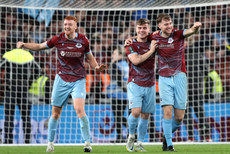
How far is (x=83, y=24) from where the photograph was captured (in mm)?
9648

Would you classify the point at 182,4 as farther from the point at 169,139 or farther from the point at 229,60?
the point at 169,139

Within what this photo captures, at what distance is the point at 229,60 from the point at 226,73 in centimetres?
29

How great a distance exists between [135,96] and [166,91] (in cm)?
43

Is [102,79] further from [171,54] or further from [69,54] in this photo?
[171,54]

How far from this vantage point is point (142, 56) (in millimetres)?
5711

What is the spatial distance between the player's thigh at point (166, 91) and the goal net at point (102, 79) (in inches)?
118

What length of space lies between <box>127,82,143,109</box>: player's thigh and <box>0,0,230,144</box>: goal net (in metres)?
3.00

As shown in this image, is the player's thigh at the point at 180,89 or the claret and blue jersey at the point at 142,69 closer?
the player's thigh at the point at 180,89

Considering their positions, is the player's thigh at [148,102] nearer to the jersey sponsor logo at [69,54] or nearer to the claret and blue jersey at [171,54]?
the claret and blue jersey at [171,54]

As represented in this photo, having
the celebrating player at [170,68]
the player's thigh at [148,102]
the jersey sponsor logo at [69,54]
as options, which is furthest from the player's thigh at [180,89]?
the jersey sponsor logo at [69,54]

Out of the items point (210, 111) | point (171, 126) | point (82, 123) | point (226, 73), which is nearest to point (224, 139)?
point (210, 111)

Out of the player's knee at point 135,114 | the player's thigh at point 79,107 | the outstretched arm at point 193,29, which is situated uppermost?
the outstretched arm at point 193,29

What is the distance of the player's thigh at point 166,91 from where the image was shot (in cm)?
568

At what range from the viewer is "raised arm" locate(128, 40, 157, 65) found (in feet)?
18.6
